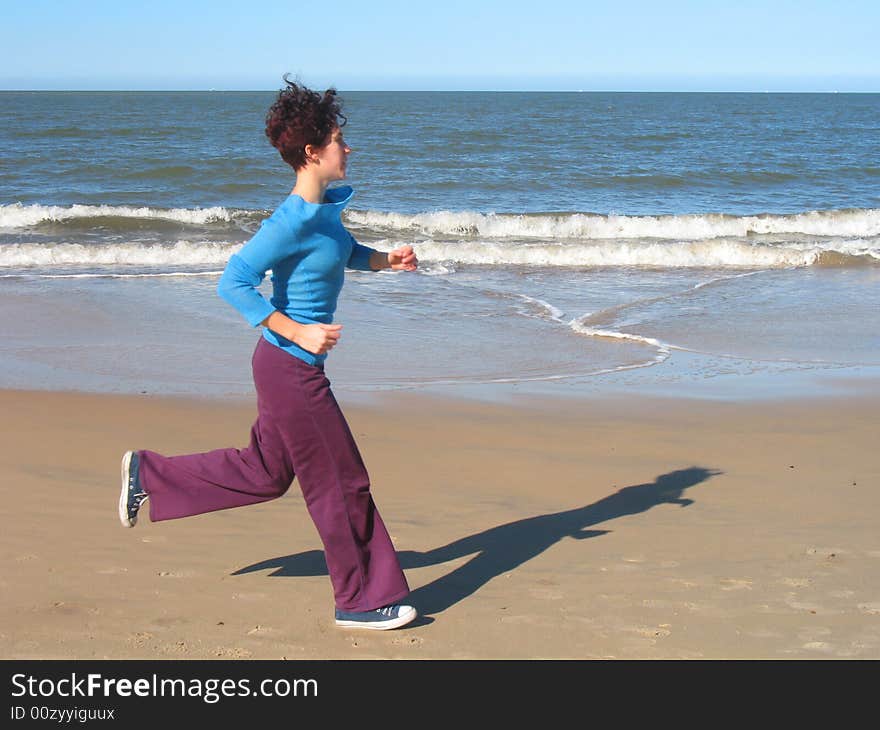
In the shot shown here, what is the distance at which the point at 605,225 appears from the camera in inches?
771

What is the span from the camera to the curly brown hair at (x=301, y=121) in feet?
10.7

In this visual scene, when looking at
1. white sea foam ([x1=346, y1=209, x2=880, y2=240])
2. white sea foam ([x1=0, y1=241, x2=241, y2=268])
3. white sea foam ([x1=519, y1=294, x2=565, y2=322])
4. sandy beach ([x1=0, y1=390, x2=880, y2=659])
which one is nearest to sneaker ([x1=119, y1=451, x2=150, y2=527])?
sandy beach ([x1=0, y1=390, x2=880, y2=659])

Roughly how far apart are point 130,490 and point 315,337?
98cm

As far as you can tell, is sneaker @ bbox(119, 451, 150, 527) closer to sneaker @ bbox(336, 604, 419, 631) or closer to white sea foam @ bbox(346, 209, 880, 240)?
sneaker @ bbox(336, 604, 419, 631)

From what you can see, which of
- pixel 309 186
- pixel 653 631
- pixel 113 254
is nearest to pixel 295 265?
pixel 309 186

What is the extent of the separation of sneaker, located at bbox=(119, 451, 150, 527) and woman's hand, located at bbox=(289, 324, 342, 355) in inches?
34.3

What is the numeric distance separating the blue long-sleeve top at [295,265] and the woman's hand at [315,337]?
11cm

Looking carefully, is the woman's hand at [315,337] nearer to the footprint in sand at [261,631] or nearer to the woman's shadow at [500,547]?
the footprint in sand at [261,631]

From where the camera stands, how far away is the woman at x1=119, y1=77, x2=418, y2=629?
10.4 feet

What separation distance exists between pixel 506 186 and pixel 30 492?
69.8 ft

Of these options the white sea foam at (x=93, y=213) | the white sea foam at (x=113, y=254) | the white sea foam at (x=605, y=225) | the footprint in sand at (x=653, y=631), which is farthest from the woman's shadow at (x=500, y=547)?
the white sea foam at (x=93, y=213)

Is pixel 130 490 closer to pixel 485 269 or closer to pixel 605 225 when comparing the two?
pixel 485 269
